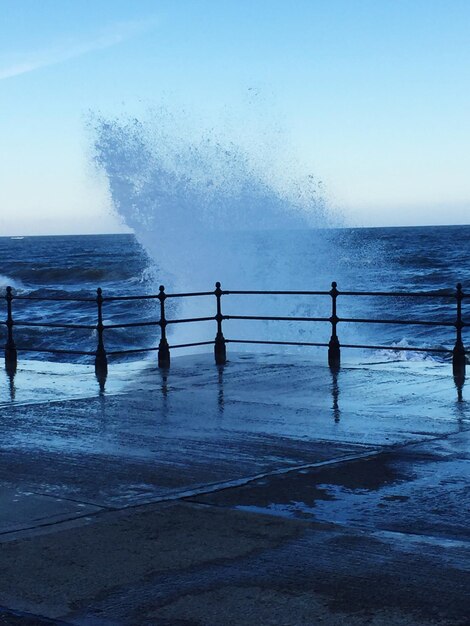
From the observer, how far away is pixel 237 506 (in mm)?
6559

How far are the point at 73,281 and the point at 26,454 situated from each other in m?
67.2

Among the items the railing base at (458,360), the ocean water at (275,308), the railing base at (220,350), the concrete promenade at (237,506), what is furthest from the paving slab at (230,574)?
the ocean water at (275,308)

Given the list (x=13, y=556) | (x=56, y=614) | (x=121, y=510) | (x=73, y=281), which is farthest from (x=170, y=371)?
(x=73, y=281)

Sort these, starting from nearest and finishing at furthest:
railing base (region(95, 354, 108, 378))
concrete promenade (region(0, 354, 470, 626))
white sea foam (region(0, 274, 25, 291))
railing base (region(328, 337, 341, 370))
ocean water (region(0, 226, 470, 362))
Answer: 1. concrete promenade (region(0, 354, 470, 626))
2. railing base (region(95, 354, 108, 378))
3. railing base (region(328, 337, 341, 370))
4. ocean water (region(0, 226, 470, 362))
5. white sea foam (region(0, 274, 25, 291))

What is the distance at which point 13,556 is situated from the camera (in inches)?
217

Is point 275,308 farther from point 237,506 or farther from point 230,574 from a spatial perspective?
point 230,574

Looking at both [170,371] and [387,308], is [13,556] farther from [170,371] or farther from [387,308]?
[387,308]

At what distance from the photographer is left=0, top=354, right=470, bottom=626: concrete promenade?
4793 millimetres

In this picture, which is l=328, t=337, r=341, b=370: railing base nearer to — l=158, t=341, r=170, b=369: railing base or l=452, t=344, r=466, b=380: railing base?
l=452, t=344, r=466, b=380: railing base

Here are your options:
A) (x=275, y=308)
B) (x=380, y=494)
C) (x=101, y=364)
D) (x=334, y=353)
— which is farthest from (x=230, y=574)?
(x=275, y=308)

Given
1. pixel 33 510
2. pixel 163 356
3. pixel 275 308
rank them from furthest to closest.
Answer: pixel 275 308 < pixel 163 356 < pixel 33 510

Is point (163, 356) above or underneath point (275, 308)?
above

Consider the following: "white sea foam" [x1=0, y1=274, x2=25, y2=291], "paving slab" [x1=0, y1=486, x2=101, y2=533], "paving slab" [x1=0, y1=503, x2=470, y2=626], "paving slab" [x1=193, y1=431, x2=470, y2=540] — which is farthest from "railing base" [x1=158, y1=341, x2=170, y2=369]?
"white sea foam" [x1=0, y1=274, x2=25, y2=291]

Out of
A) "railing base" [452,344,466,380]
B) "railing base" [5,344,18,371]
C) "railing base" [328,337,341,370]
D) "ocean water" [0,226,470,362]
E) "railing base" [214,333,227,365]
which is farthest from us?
"ocean water" [0,226,470,362]
